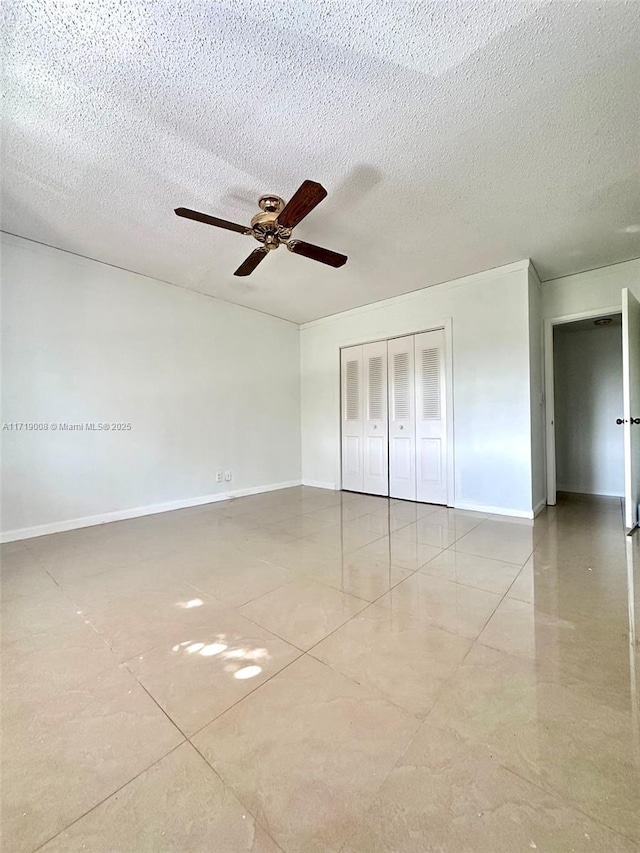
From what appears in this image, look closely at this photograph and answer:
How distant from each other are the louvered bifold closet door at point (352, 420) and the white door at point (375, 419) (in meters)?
0.09

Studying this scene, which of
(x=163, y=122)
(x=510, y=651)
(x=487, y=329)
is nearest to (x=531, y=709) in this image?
(x=510, y=651)

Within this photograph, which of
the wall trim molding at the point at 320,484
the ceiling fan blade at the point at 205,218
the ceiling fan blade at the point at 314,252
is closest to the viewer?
the ceiling fan blade at the point at 205,218

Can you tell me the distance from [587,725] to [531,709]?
153 mm

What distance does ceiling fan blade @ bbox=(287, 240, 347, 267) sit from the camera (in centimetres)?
251

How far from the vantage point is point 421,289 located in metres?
4.23

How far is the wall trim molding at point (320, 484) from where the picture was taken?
204 inches

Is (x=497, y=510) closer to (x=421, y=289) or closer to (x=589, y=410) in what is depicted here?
(x=589, y=410)

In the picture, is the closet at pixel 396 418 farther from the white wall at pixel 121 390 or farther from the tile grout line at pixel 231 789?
the tile grout line at pixel 231 789

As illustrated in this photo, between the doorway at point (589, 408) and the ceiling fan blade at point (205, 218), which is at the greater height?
the ceiling fan blade at point (205, 218)

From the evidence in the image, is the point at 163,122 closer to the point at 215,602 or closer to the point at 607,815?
the point at 215,602

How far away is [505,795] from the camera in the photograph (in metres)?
0.89

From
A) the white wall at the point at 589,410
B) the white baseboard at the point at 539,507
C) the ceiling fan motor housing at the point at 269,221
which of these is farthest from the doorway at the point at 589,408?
the ceiling fan motor housing at the point at 269,221

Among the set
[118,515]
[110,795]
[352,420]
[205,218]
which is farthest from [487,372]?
[118,515]

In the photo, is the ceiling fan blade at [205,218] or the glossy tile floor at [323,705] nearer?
the glossy tile floor at [323,705]
